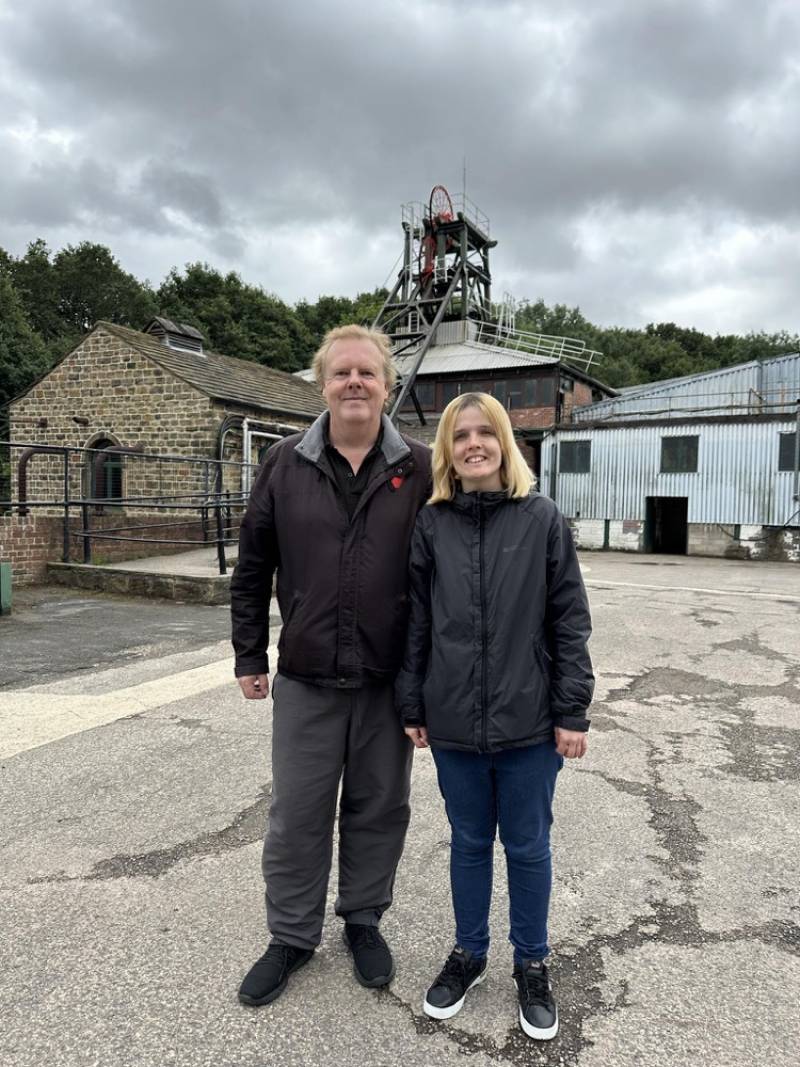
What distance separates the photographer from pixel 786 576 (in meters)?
16.1

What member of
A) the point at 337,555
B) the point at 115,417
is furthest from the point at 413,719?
the point at 115,417

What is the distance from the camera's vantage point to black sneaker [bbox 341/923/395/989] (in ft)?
7.32

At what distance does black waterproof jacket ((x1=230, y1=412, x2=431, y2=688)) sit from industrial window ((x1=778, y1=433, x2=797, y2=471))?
22105 mm

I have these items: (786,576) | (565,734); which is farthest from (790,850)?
(786,576)

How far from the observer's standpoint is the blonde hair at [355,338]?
2473 mm

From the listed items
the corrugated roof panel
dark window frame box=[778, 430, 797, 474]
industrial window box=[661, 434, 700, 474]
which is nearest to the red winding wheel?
the corrugated roof panel

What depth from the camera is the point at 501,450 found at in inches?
89.2

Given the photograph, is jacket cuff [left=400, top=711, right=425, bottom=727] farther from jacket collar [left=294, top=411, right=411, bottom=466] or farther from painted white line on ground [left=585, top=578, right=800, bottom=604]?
painted white line on ground [left=585, top=578, right=800, bottom=604]

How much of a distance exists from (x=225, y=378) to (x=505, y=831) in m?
18.8

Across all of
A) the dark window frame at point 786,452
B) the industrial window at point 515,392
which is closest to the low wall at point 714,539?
the dark window frame at point 786,452

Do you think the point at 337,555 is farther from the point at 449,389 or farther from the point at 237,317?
the point at 237,317

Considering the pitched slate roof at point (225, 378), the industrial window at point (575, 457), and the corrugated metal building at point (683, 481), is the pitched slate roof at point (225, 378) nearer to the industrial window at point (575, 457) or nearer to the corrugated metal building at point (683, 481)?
the industrial window at point (575, 457)

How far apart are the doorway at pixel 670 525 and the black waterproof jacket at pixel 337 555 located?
2357 centimetres

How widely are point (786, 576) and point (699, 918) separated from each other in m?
15.4
